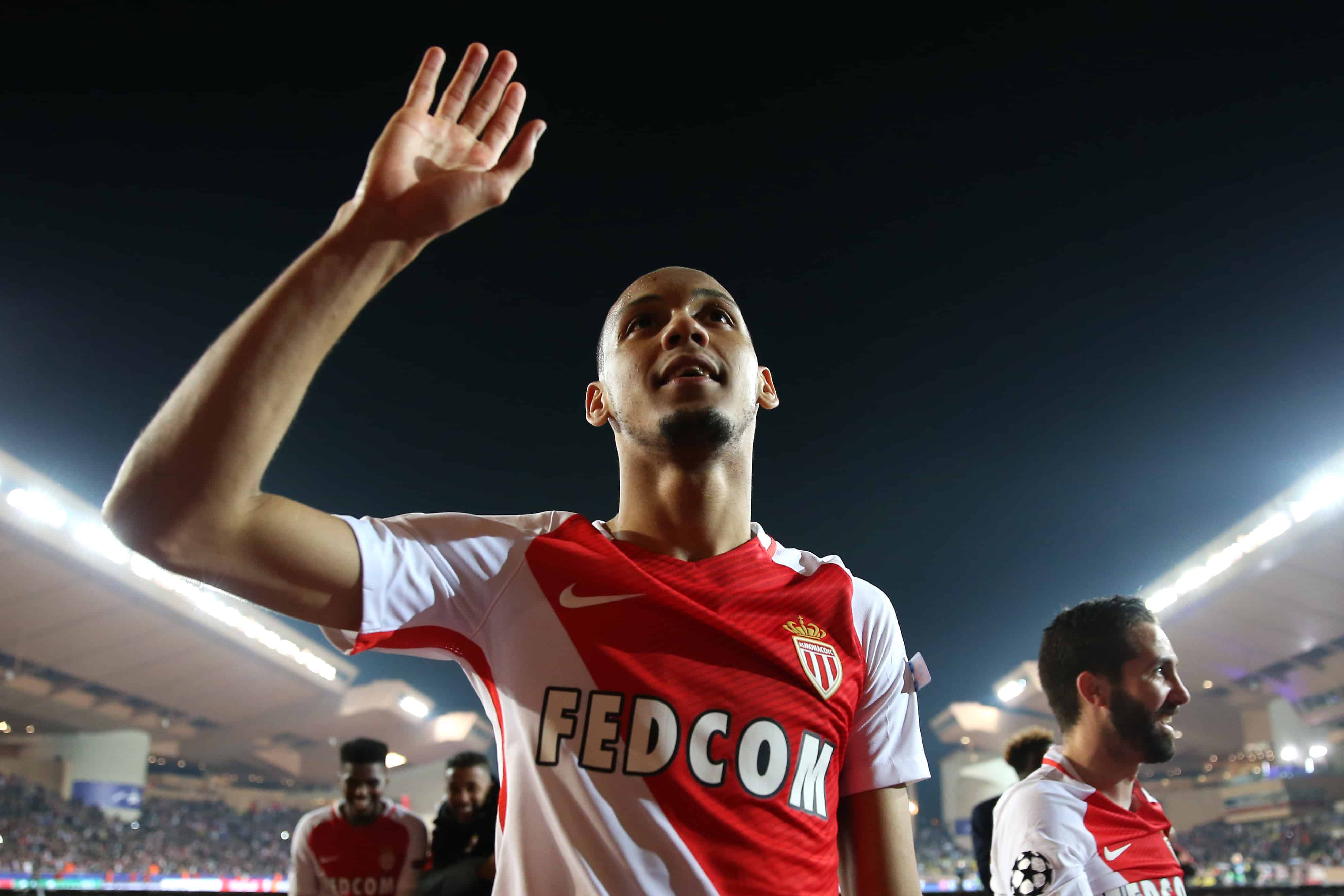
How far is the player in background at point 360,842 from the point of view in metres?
6.57

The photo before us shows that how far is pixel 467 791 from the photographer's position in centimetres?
609

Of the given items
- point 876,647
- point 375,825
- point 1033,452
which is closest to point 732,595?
point 876,647

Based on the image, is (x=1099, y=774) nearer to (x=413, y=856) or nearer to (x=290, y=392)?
(x=290, y=392)

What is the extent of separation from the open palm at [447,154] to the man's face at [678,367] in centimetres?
51

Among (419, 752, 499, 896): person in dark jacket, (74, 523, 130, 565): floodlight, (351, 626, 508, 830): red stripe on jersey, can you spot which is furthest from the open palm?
(74, 523, 130, 565): floodlight

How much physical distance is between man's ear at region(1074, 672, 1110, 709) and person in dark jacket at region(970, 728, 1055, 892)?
200 cm

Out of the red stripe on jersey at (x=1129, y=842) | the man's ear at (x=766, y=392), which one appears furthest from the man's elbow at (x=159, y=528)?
the red stripe on jersey at (x=1129, y=842)

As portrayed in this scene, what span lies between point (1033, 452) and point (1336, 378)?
684 cm

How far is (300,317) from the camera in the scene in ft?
3.54

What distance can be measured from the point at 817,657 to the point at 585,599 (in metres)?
0.44

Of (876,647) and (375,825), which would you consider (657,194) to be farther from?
(876,647)

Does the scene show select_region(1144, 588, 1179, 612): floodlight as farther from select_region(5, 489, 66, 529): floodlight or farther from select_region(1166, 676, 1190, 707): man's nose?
select_region(5, 489, 66, 529): floodlight

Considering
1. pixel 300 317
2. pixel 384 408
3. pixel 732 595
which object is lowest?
pixel 732 595

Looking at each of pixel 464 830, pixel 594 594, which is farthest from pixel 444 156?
pixel 464 830
